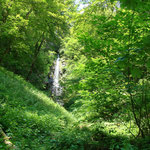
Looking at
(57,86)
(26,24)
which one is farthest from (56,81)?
(26,24)

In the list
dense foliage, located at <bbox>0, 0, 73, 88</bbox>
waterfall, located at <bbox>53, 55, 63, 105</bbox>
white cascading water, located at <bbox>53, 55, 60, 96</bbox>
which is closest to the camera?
dense foliage, located at <bbox>0, 0, 73, 88</bbox>

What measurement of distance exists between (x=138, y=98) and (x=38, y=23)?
9.06 m

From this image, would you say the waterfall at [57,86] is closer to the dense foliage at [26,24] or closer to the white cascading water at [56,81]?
the white cascading water at [56,81]

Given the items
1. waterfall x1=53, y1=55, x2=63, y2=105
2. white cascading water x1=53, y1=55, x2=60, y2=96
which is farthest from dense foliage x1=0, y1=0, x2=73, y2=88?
white cascading water x1=53, y1=55, x2=60, y2=96

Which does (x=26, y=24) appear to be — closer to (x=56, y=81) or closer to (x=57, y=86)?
(x=57, y=86)

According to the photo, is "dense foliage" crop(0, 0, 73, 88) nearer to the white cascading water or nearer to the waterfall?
the waterfall

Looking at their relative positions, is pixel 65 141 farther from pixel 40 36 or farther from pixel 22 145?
pixel 40 36

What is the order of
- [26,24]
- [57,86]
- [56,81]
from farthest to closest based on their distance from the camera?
[56,81] → [57,86] → [26,24]

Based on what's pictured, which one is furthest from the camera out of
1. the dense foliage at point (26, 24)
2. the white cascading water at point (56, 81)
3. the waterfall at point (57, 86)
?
the white cascading water at point (56, 81)

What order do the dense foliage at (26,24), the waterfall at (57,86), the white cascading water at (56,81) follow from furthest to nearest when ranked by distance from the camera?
the white cascading water at (56,81), the waterfall at (57,86), the dense foliage at (26,24)

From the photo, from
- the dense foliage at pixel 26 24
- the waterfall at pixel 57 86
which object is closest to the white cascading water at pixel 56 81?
the waterfall at pixel 57 86

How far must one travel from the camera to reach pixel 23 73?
15797 millimetres

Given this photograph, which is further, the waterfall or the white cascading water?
the white cascading water

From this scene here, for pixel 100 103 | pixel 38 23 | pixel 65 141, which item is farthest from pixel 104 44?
pixel 38 23
